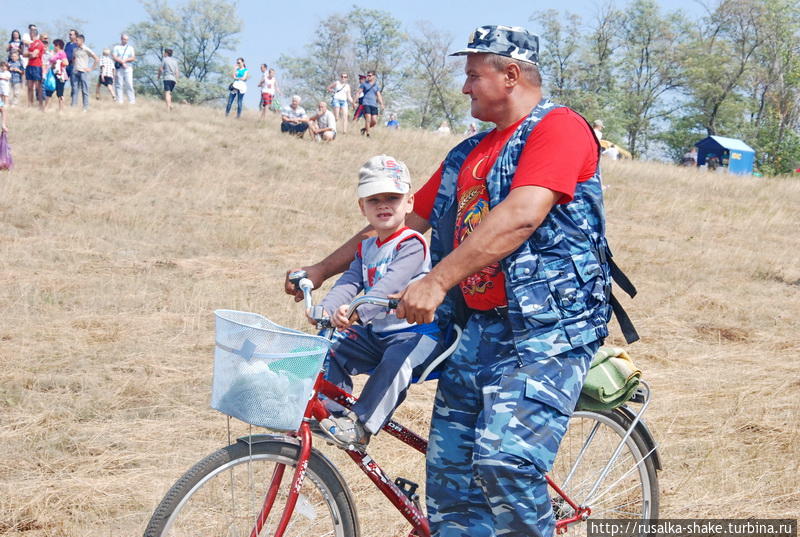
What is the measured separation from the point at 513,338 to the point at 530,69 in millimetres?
891

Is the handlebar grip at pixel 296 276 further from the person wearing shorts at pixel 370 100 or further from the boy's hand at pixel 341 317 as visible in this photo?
the person wearing shorts at pixel 370 100

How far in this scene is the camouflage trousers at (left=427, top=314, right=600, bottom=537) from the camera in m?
2.62

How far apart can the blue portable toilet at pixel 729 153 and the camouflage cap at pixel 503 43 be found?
32040 mm

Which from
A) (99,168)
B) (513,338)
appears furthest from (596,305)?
(99,168)

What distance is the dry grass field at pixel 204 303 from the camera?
14.6 ft

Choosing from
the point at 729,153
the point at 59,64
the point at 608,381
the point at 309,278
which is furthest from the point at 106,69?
the point at 729,153

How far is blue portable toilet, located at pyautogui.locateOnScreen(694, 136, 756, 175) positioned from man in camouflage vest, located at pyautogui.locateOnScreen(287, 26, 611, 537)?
32062 mm

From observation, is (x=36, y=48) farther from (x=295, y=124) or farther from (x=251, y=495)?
(x=251, y=495)

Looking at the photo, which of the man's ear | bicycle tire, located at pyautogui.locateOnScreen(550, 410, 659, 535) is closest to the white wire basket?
the man's ear

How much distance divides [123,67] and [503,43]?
885 inches

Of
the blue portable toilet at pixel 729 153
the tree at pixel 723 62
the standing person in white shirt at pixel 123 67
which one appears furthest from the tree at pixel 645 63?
the standing person in white shirt at pixel 123 67

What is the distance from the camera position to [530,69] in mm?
2766

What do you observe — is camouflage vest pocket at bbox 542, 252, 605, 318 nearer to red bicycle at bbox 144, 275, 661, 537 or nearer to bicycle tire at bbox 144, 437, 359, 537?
red bicycle at bbox 144, 275, 661, 537

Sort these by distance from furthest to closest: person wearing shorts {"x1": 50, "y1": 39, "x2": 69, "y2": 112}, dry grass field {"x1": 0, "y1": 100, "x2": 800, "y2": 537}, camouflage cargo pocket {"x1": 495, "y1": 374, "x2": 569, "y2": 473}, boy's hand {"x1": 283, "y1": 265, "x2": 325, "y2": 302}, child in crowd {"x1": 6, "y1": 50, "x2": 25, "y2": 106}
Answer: child in crowd {"x1": 6, "y1": 50, "x2": 25, "y2": 106} → person wearing shorts {"x1": 50, "y1": 39, "x2": 69, "y2": 112} → dry grass field {"x1": 0, "y1": 100, "x2": 800, "y2": 537} → boy's hand {"x1": 283, "y1": 265, "x2": 325, "y2": 302} → camouflage cargo pocket {"x1": 495, "y1": 374, "x2": 569, "y2": 473}
